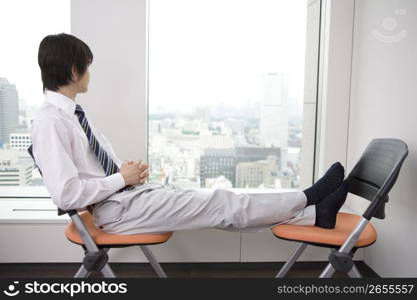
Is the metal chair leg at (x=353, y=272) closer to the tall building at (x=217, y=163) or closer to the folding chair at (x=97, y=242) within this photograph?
the folding chair at (x=97, y=242)

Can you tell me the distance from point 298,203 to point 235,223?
0.30 meters

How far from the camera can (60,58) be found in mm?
1539

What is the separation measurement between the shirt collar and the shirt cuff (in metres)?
0.33

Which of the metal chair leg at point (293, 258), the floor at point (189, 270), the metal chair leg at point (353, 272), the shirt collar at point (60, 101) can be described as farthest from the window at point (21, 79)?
the metal chair leg at point (353, 272)

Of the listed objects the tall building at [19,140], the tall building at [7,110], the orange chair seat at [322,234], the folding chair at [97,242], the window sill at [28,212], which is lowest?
the window sill at [28,212]

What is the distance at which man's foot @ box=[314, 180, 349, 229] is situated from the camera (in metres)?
1.61

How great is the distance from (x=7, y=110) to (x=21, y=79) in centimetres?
24

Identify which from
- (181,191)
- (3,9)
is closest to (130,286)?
(181,191)

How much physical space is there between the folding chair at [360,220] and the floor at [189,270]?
443mm

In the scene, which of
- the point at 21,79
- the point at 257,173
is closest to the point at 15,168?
the point at 21,79

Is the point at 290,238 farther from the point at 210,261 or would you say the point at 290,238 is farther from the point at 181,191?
the point at 210,261

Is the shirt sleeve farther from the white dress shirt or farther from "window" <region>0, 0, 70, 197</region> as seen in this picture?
"window" <region>0, 0, 70, 197</region>

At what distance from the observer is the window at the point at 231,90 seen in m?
2.53

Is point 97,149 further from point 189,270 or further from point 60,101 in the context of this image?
point 189,270
